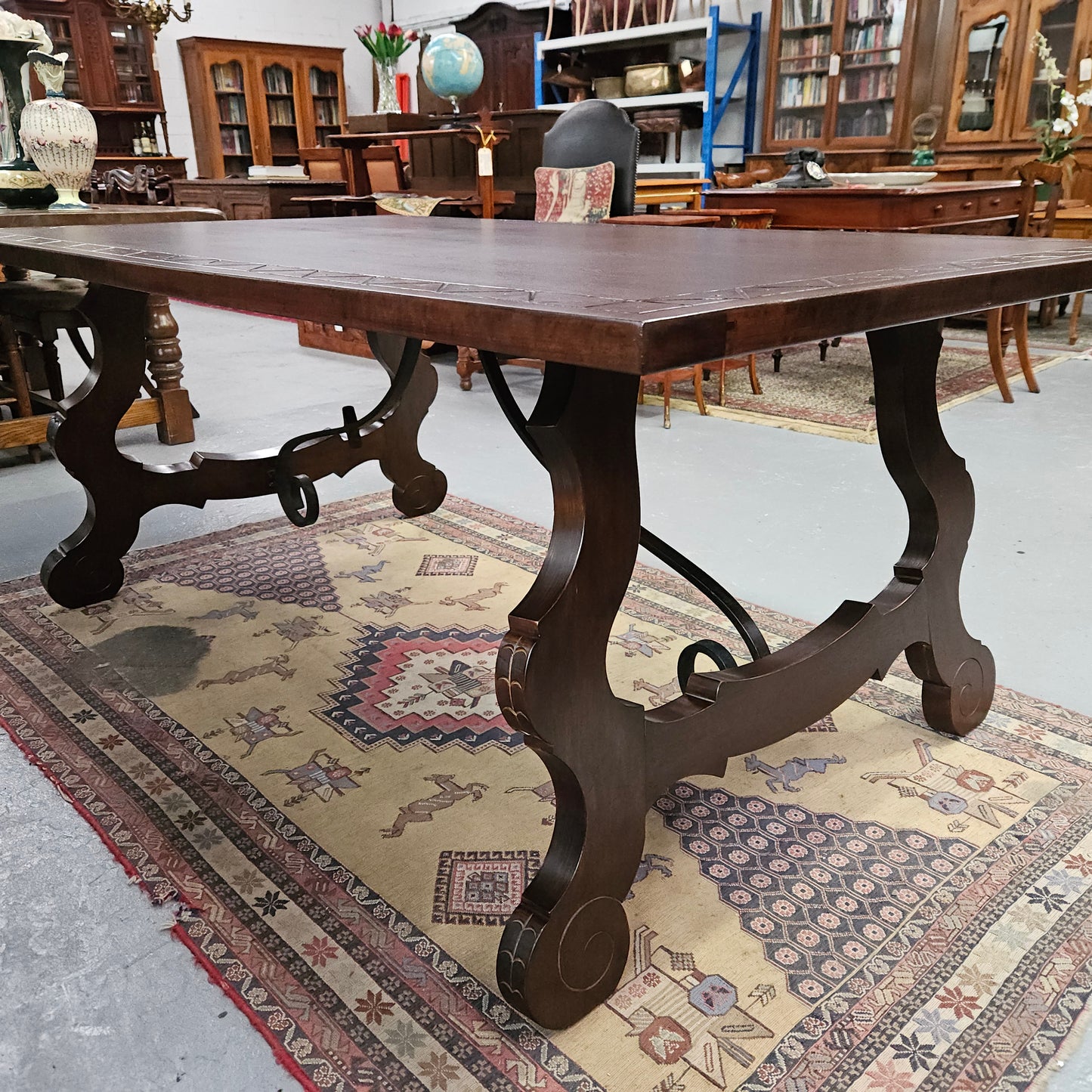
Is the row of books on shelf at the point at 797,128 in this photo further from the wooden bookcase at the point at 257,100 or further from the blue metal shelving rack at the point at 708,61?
the wooden bookcase at the point at 257,100

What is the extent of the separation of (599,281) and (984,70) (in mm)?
6986

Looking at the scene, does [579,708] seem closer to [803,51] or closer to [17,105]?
[17,105]

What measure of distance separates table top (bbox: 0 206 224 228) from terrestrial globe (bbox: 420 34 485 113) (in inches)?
118

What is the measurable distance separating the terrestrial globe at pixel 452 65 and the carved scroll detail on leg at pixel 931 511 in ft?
16.3

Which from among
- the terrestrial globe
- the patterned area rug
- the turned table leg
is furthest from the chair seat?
the terrestrial globe

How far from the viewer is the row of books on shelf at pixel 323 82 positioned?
9.84m

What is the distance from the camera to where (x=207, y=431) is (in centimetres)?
333

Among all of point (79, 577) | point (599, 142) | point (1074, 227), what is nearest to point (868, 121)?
point (1074, 227)

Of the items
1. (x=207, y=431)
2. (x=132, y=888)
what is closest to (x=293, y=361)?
(x=207, y=431)

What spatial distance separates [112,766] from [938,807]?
1181 millimetres

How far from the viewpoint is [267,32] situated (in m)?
9.66

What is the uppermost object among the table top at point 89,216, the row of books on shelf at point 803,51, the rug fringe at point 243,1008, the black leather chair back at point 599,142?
the row of books on shelf at point 803,51

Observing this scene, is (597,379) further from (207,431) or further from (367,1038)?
(207,431)

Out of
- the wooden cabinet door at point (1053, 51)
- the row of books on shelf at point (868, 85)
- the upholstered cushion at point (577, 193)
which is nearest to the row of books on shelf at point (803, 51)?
the row of books on shelf at point (868, 85)
